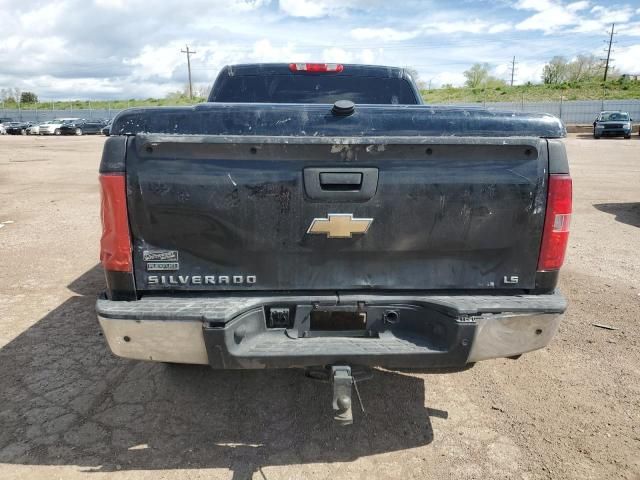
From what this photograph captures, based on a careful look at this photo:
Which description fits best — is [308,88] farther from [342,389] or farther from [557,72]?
[557,72]

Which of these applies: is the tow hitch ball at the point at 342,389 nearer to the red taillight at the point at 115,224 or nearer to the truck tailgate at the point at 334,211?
the truck tailgate at the point at 334,211

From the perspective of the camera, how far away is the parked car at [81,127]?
1762 inches

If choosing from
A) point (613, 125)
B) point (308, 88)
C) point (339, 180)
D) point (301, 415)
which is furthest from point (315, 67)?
point (613, 125)

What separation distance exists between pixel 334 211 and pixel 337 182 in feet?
0.47

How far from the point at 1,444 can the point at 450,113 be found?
309 centimetres

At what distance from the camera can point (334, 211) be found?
2482 mm

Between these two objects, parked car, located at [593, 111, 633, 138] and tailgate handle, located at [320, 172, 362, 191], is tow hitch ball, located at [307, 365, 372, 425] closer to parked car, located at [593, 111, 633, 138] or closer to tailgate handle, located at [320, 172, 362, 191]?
tailgate handle, located at [320, 172, 362, 191]

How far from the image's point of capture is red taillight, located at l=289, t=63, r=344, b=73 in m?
4.30

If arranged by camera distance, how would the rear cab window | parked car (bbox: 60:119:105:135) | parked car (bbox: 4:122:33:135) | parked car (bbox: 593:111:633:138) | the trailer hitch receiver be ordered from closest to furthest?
the trailer hitch receiver, the rear cab window, parked car (bbox: 593:111:633:138), parked car (bbox: 60:119:105:135), parked car (bbox: 4:122:33:135)

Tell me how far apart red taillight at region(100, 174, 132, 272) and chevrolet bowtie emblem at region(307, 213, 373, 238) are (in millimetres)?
895

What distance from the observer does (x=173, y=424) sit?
124 inches

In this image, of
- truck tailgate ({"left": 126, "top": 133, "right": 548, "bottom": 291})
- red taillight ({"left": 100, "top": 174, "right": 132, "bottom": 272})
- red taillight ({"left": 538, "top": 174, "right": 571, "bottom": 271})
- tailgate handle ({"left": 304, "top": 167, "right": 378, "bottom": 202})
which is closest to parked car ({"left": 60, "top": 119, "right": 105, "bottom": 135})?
red taillight ({"left": 100, "top": 174, "right": 132, "bottom": 272})

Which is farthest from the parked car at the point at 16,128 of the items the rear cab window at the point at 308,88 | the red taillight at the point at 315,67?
the red taillight at the point at 315,67

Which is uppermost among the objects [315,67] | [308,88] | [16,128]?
[315,67]
